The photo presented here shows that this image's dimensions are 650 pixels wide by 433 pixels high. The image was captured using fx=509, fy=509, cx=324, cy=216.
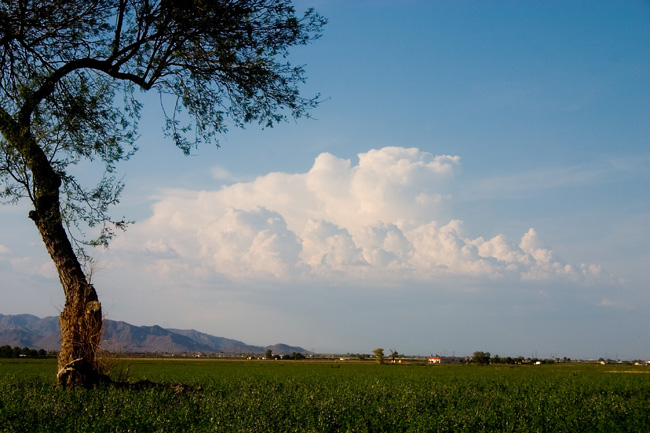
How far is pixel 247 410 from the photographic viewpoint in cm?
1811

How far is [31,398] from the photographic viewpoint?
18.1 metres

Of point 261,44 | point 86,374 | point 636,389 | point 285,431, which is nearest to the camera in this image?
point 285,431

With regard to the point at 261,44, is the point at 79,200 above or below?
below

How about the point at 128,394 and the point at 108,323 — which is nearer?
the point at 128,394

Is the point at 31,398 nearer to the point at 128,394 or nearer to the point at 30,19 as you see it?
the point at 128,394

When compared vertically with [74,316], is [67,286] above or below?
above

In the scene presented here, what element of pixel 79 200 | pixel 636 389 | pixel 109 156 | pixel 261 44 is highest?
pixel 261 44

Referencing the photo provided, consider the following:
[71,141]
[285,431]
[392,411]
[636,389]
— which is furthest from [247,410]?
[636,389]

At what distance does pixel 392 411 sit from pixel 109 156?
16.1m

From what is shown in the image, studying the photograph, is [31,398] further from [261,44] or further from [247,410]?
[261,44]

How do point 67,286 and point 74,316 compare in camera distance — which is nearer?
point 74,316

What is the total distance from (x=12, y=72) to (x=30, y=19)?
303cm

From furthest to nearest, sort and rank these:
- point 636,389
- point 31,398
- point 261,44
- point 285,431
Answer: point 636,389, point 261,44, point 31,398, point 285,431

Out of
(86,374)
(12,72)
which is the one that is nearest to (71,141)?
(12,72)
